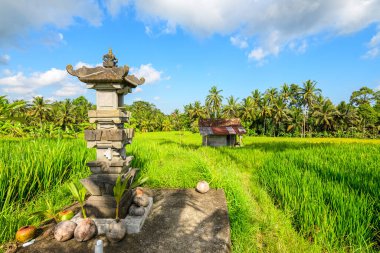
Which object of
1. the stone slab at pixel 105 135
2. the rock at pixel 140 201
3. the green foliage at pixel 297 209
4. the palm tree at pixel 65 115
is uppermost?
the palm tree at pixel 65 115

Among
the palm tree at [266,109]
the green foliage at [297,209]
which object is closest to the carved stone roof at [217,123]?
the green foliage at [297,209]

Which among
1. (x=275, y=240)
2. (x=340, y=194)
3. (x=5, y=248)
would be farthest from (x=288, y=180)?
(x=5, y=248)

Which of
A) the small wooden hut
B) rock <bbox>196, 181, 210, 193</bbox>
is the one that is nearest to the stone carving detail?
rock <bbox>196, 181, 210, 193</bbox>

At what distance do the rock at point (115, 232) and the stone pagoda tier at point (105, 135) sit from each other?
14.4 inches

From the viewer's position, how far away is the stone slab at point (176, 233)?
2.63 meters

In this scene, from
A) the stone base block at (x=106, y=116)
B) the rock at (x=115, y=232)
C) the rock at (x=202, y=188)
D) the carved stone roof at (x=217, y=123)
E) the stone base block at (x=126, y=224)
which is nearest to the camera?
the rock at (x=115, y=232)

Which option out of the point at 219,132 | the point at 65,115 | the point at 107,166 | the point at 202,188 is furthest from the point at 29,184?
the point at 65,115

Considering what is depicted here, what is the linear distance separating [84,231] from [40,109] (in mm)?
36817

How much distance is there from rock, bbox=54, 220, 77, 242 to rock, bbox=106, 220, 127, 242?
20.0 inches

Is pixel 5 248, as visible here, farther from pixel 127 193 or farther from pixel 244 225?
pixel 244 225

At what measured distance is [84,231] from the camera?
2.73 metres

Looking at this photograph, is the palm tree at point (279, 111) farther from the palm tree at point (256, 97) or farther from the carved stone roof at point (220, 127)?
the carved stone roof at point (220, 127)

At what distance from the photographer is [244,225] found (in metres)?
3.53

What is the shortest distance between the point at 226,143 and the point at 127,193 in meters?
16.2
